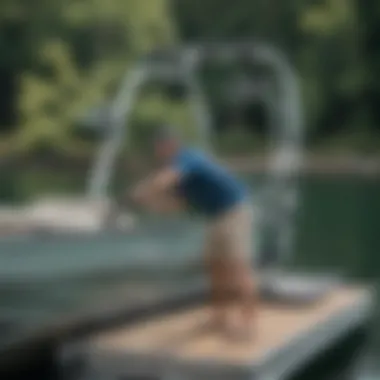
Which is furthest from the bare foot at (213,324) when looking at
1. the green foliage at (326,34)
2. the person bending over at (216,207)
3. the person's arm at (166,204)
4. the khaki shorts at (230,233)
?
the green foliage at (326,34)

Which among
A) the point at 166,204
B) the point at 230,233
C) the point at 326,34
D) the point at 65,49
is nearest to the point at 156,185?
the point at 166,204

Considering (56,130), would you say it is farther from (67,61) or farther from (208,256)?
(208,256)

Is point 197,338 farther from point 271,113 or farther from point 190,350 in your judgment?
point 271,113

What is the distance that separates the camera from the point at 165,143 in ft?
7.93

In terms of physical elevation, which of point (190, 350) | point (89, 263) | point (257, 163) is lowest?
point (190, 350)

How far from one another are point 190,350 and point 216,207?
0.26 m

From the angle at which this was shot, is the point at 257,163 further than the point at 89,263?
Yes

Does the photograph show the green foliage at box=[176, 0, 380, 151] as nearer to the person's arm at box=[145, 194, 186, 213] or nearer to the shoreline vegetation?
the shoreline vegetation

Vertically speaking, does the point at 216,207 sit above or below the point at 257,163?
below

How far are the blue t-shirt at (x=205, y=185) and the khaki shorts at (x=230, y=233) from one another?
2cm

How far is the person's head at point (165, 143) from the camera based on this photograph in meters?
2.40

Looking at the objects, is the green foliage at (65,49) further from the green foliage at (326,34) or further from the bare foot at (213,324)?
the bare foot at (213,324)

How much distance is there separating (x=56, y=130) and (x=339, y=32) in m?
0.53

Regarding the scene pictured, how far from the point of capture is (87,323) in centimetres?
250
